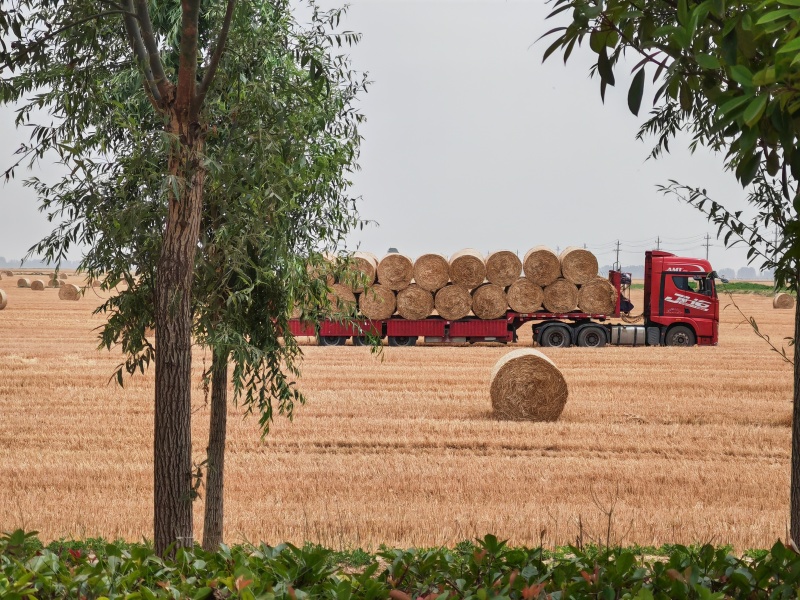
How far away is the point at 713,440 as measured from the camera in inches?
551

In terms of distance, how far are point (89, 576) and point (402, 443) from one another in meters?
9.63

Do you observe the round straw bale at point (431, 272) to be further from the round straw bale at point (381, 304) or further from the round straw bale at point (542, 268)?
the round straw bale at point (542, 268)

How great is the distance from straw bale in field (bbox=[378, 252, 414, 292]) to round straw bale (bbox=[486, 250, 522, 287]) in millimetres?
2224

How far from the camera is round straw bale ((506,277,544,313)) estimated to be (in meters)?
26.4

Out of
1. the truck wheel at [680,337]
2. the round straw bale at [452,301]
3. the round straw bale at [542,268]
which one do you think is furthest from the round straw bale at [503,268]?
the truck wheel at [680,337]

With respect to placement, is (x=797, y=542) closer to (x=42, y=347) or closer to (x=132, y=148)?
(x=132, y=148)

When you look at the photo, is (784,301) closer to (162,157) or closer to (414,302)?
(414,302)

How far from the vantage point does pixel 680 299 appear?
88.4 ft

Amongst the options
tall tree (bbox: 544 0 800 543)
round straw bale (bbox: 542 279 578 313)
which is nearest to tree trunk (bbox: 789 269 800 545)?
tall tree (bbox: 544 0 800 543)

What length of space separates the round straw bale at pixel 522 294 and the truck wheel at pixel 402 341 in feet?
9.67

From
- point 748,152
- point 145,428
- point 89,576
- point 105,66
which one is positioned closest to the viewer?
point 748,152

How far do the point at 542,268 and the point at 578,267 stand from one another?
1.06 meters

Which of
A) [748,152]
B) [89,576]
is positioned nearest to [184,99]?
[89,576]

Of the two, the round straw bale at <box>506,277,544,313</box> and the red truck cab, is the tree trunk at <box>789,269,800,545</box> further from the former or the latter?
the red truck cab
